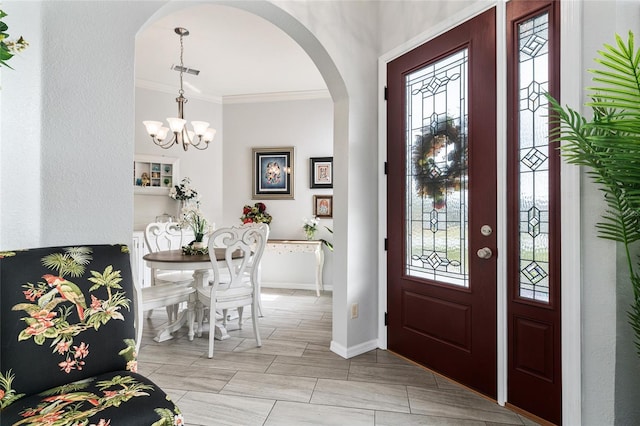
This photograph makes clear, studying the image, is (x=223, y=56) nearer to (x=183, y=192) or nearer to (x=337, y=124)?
(x=183, y=192)

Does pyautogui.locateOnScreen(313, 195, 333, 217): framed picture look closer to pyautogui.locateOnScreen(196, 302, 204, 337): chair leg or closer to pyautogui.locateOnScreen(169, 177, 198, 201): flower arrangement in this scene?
pyautogui.locateOnScreen(169, 177, 198, 201): flower arrangement

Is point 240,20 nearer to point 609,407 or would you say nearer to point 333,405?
point 333,405

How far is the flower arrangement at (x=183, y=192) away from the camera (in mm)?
4870

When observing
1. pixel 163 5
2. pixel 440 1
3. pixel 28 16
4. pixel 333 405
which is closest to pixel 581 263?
pixel 333 405

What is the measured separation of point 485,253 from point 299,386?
1.48m

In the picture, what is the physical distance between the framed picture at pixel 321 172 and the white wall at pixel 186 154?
1518mm

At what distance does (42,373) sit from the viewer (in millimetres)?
1241

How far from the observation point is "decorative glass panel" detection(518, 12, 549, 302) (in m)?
1.85

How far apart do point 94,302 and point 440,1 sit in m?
2.76

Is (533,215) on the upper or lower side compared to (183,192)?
lower

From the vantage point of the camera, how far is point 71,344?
130 centimetres

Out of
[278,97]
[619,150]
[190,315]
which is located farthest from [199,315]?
[278,97]

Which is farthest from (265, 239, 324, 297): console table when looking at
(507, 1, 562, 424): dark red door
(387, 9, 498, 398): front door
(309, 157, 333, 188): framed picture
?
(507, 1, 562, 424): dark red door

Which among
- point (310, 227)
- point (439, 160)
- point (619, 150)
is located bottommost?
point (310, 227)
